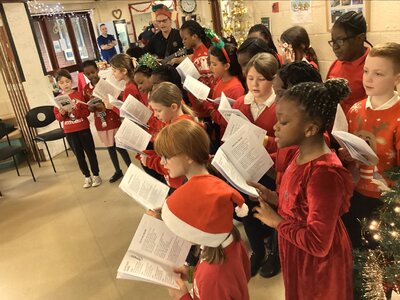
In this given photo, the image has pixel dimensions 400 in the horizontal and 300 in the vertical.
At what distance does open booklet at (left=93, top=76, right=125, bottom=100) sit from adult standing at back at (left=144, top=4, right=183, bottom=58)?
1.95 feet

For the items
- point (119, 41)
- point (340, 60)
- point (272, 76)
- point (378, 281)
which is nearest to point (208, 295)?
point (378, 281)

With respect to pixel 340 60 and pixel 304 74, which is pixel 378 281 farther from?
pixel 340 60

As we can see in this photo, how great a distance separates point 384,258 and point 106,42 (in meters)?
7.18

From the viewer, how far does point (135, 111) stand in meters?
2.53

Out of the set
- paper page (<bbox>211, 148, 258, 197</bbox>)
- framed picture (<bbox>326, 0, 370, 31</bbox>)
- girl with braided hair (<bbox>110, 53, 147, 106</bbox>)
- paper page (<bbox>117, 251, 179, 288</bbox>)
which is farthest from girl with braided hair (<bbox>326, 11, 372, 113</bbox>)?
girl with braided hair (<bbox>110, 53, 147, 106</bbox>)

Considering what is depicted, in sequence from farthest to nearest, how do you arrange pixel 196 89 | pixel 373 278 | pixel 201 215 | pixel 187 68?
pixel 187 68 → pixel 196 89 → pixel 373 278 → pixel 201 215

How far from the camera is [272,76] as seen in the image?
6.11 feet

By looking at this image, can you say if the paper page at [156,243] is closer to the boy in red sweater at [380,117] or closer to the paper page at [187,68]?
the boy in red sweater at [380,117]

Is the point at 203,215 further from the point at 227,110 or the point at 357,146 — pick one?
the point at 227,110


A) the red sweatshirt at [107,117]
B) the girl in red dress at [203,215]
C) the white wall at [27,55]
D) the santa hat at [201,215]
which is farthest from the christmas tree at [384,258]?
the white wall at [27,55]

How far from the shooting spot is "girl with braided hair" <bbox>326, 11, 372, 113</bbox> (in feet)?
6.18

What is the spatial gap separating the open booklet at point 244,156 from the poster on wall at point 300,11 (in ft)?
8.17

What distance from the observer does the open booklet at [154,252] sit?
119 cm

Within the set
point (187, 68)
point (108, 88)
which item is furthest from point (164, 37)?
point (187, 68)
